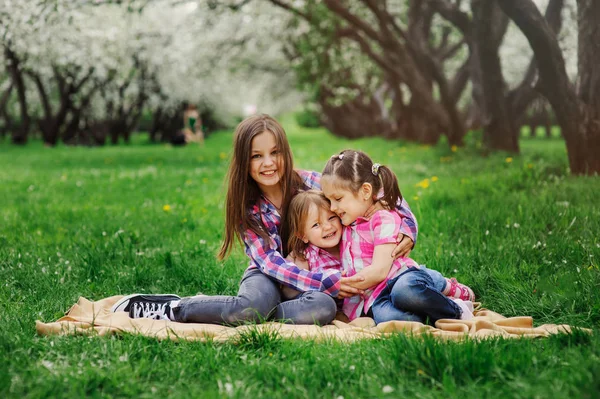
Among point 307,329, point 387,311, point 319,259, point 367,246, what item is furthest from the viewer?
point 319,259

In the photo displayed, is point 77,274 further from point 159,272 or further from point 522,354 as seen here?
point 522,354

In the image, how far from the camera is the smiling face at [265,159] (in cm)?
416

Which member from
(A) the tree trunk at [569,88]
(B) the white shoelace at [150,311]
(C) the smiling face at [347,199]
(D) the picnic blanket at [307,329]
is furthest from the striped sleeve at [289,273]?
(A) the tree trunk at [569,88]

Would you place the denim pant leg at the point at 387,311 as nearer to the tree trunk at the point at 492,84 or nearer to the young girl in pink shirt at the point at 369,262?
the young girl in pink shirt at the point at 369,262

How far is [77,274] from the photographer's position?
4.88 meters

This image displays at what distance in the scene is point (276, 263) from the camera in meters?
3.99

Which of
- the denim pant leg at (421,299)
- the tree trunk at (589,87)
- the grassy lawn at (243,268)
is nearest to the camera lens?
the grassy lawn at (243,268)

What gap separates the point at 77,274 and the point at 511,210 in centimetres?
404

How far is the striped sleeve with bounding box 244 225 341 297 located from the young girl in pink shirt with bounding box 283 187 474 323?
0.14 m

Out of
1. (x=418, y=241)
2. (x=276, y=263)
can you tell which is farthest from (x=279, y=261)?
(x=418, y=241)

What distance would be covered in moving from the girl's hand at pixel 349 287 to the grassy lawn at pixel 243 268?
2.10ft

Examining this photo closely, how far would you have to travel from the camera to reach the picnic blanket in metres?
3.34

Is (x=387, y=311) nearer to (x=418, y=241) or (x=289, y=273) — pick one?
(x=289, y=273)

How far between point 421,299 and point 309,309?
2.27ft
